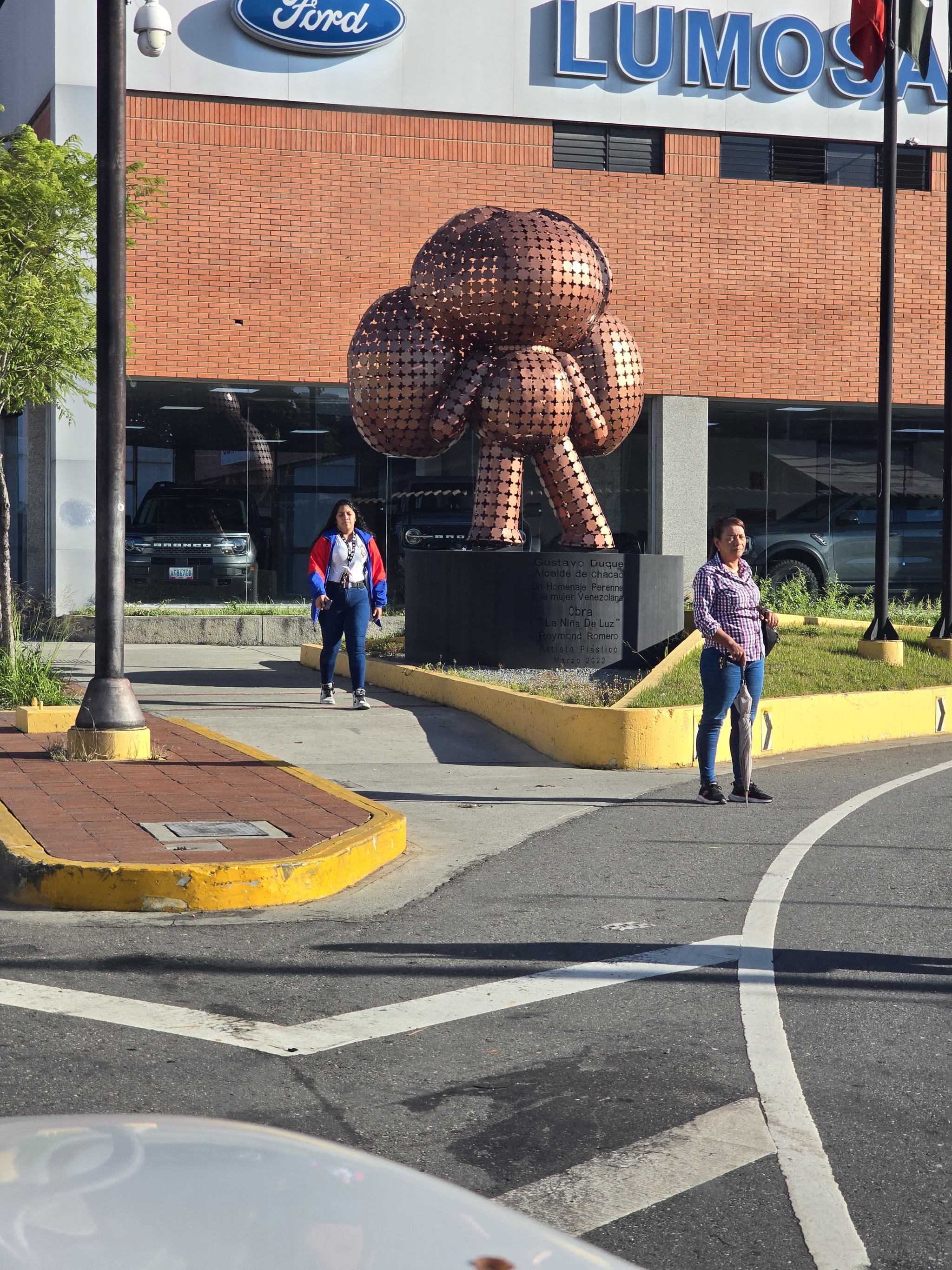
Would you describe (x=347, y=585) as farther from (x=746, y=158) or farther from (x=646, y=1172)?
(x=746, y=158)

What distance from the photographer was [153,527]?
68.7 feet

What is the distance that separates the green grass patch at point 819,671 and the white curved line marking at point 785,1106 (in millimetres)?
5433

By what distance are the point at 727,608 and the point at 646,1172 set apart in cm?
582

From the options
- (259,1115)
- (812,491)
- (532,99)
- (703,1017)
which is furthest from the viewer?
(812,491)

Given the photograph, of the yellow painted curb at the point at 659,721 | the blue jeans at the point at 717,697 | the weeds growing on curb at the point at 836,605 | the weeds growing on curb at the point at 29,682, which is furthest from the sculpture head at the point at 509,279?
the weeds growing on curb at the point at 836,605

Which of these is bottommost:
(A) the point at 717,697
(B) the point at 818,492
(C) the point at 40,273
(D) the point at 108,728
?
(D) the point at 108,728

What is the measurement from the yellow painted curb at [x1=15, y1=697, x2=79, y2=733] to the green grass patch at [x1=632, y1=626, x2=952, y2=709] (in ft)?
14.9

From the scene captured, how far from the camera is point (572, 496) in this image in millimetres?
14266

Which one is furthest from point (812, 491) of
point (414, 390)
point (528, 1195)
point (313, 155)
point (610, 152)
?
point (528, 1195)

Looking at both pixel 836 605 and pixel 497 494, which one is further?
pixel 836 605

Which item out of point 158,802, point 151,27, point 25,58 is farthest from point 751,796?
point 25,58

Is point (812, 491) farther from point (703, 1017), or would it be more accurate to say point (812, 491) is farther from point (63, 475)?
point (703, 1017)

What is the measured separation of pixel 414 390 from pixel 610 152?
10412 mm

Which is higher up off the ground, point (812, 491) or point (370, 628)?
point (812, 491)
